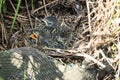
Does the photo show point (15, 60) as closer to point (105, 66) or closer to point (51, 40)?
point (51, 40)

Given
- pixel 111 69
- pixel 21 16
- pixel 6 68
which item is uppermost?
pixel 21 16

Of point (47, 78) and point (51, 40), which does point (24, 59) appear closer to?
point (47, 78)

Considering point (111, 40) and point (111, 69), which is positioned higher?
point (111, 40)

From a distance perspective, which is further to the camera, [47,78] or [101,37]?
[101,37]

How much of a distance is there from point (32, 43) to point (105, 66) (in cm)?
52

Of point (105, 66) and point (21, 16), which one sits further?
point (21, 16)

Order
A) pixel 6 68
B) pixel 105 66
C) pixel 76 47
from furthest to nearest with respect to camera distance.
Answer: pixel 76 47, pixel 105 66, pixel 6 68

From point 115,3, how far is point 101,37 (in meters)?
0.27

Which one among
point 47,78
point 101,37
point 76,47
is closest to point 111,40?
point 101,37

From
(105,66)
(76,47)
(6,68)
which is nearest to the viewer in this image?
(6,68)

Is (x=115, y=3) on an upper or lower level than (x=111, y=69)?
upper

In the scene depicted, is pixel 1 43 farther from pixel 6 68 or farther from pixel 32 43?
pixel 6 68

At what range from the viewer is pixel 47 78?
6.17ft

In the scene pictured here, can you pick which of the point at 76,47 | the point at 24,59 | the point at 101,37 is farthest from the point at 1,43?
the point at 101,37
